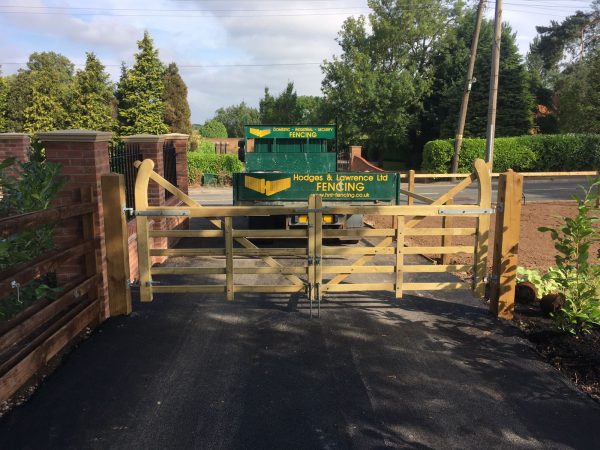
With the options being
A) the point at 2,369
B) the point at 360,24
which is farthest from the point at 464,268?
the point at 360,24

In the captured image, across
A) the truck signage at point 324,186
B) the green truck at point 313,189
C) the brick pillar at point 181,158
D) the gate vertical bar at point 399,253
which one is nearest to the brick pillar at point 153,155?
the green truck at point 313,189

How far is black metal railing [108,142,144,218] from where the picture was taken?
8086 millimetres

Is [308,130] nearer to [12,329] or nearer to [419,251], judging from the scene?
[419,251]

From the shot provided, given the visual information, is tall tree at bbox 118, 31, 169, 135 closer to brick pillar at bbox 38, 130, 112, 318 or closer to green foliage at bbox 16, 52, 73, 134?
green foliage at bbox 16, 52, 73, 134

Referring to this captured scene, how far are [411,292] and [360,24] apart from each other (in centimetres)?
3723

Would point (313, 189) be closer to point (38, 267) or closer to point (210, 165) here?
point (38, 267)

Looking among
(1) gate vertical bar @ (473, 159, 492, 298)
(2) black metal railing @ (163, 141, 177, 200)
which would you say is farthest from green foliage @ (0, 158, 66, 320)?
(2) black metal railing @ (163, 141, 177, 200)

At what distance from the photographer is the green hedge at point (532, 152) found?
103 ft

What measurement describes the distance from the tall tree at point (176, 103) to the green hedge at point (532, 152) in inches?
790

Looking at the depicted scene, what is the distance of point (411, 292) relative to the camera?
698cm

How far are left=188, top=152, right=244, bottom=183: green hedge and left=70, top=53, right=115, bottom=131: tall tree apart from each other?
562 cm

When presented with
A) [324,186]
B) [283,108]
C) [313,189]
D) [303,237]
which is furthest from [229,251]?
[283,108]

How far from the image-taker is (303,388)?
13.5 ft

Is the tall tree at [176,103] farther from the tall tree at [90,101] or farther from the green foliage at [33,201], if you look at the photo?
the green foliage at [33,201]
